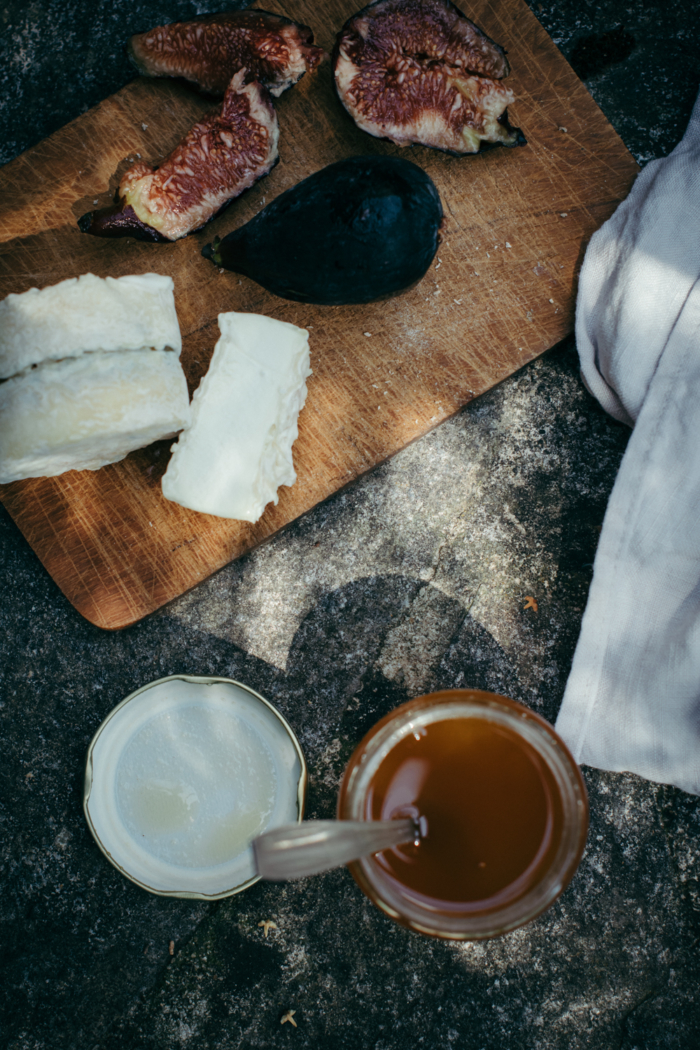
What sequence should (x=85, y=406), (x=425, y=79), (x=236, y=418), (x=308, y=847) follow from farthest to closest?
(x=425, y=79), (x=236, y=418), (x=85, y=406), (x=308, y=847)

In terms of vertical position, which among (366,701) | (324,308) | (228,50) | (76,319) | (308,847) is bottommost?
(366,701)

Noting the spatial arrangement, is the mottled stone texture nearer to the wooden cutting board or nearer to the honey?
the wooden cutting board

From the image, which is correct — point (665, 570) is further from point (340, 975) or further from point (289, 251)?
point (340, 975)

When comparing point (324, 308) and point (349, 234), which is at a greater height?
point (349, 234)

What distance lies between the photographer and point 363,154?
1.68m

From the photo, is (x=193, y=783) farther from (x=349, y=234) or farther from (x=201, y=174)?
(x=201, y=174)

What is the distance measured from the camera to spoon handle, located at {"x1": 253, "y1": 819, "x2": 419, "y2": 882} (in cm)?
115

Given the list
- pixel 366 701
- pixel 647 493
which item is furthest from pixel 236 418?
pixel 647 493

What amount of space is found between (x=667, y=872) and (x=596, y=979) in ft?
1.10

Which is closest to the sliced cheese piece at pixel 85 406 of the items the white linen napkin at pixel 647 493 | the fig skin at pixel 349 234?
the fig skin at pixel 349 234

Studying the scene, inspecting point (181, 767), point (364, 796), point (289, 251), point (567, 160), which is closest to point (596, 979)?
point (364, 796)

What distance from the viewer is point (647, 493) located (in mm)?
1677

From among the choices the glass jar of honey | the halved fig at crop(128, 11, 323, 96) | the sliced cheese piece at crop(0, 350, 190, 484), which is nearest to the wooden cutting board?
the halved fig at crop(128, 11, 323, 96)

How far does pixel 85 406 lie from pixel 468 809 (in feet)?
3.93
